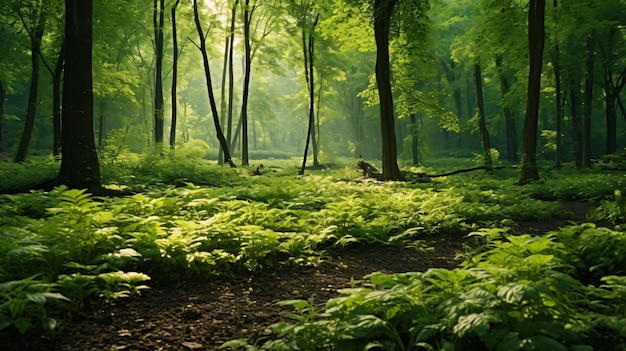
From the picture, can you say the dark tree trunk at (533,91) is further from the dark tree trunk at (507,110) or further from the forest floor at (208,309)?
the dark tree trunk at (507,110)

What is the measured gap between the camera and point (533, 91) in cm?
1333

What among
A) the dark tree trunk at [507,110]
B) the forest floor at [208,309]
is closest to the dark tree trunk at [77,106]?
the forest floor at [208,309]

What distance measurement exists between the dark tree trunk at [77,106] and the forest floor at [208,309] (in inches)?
213

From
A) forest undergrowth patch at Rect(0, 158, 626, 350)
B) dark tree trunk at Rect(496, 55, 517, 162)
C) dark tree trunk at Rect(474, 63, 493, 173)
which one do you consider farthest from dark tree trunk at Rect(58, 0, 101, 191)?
dark tree trunk at Rect(496, 55, 517, 162)

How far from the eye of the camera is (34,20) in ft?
49.9

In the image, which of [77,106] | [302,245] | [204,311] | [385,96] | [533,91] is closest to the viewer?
[204,311]

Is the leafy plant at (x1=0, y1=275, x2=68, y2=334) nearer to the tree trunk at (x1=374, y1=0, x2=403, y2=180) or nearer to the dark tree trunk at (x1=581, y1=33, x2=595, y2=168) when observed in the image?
the tree trunk at (x1=374, y1=0, x2=403, y2=180)

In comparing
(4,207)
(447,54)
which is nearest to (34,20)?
(4,207)

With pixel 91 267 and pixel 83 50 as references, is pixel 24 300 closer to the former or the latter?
pixel 91 267

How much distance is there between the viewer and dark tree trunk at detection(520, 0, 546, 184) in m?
13.1

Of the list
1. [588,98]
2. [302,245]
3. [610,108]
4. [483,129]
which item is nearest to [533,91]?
[483,129]

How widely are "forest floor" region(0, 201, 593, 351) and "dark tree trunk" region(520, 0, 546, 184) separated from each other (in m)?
9.64

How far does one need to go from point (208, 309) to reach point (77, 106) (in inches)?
263

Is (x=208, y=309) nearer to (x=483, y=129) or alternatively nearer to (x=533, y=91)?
(x=533, y=91)
